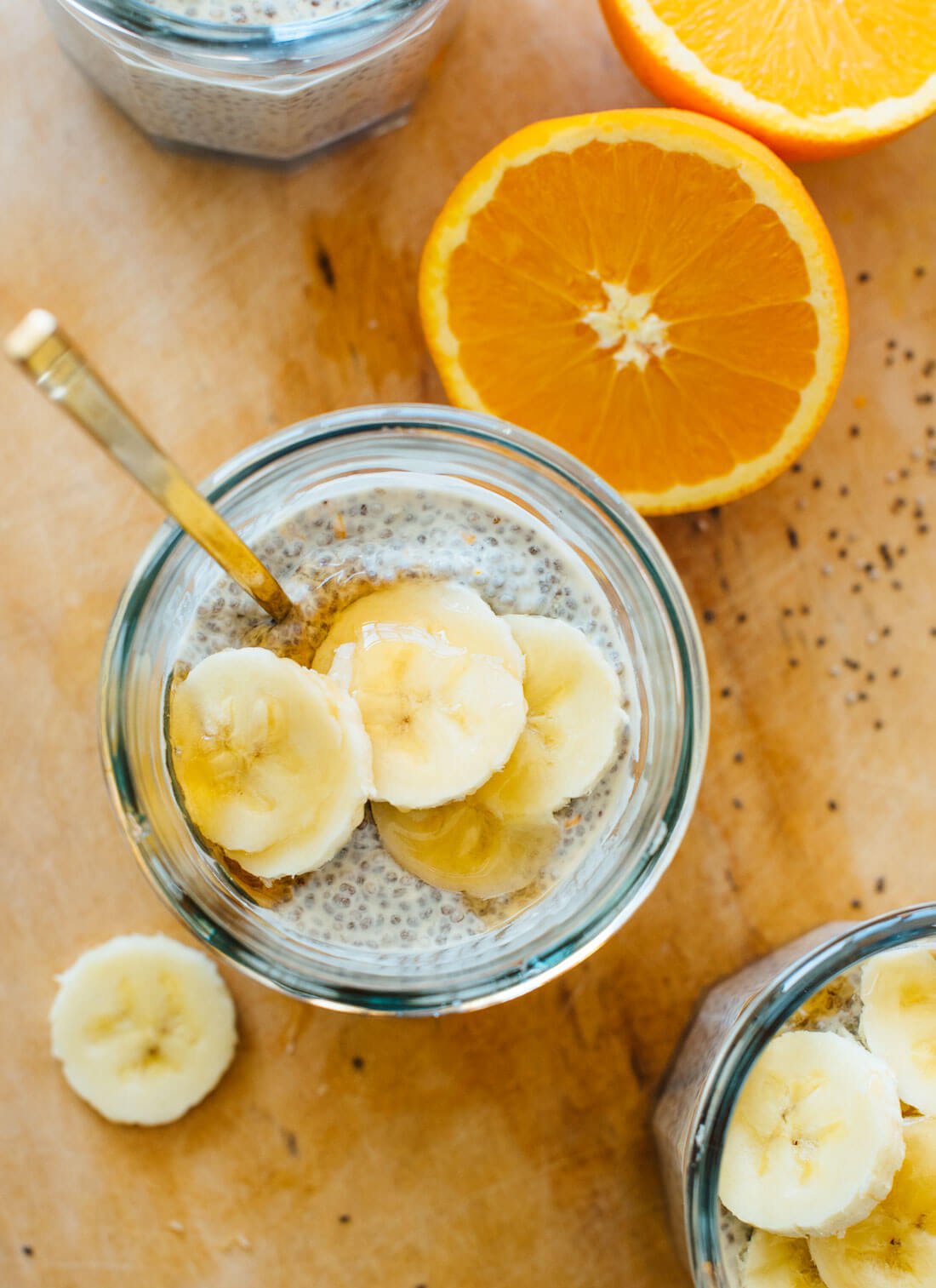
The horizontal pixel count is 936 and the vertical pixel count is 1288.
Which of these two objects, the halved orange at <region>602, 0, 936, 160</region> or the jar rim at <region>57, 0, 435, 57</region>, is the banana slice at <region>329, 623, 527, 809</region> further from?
the halved orange at <region>602, 0, 936, 160</region>

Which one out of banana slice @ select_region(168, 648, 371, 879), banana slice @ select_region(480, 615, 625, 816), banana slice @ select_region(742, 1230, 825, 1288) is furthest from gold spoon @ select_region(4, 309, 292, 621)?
banana slice @ select_region(742, 1230, 825, 1288)

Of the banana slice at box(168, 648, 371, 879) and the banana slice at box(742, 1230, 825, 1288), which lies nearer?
the banana slice at box(168, 648, 371, 879)

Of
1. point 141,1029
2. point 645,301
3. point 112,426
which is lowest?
point 141,1029

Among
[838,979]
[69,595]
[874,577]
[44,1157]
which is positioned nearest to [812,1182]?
[838,979]

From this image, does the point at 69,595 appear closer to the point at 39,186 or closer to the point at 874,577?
the point at 39,186

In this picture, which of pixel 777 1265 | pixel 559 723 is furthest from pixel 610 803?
pixel 777 1265

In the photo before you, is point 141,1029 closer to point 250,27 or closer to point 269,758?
point 269,758
